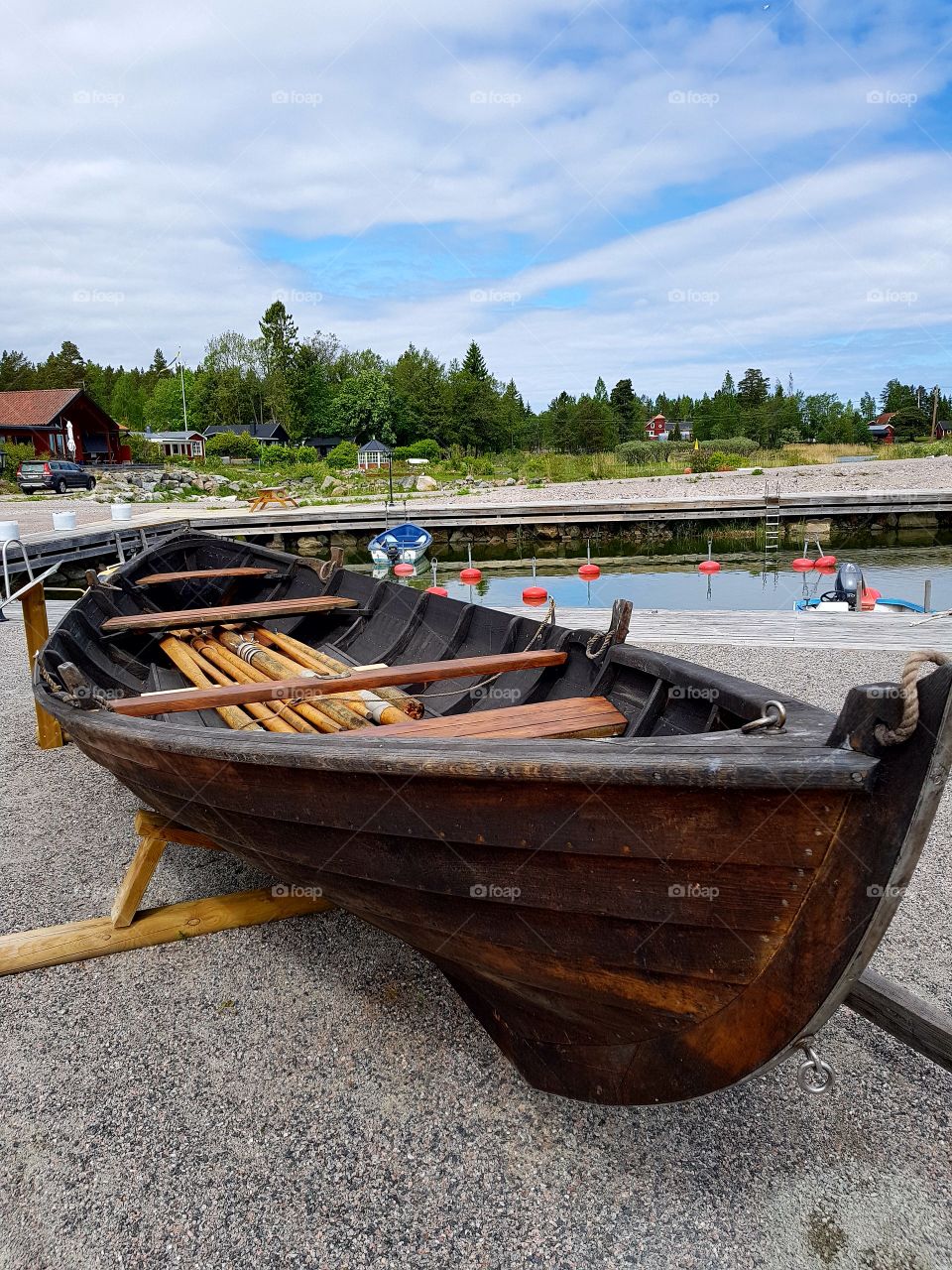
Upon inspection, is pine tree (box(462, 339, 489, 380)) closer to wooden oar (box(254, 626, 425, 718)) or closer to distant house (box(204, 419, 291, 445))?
distant house (box(204, 419, 291, 445))

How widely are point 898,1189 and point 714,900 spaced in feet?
3.49

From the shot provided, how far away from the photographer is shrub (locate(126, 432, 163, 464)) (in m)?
49.4

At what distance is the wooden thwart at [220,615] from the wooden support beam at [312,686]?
2.03m

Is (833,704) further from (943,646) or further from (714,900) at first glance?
(714,900)

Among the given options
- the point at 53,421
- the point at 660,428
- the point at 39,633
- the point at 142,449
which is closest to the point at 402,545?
the point at 39,633

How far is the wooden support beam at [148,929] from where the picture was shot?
10.4 ft

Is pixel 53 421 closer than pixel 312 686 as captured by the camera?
No

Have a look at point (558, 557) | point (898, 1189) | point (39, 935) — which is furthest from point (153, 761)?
point (558, 557)

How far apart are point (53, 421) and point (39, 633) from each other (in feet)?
138

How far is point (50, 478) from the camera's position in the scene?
32.1 m

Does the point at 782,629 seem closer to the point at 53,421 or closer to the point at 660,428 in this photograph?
the point at 53,421

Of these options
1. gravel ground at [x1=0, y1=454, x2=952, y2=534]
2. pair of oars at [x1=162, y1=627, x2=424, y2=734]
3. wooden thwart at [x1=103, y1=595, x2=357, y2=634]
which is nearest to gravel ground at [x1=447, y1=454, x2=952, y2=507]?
gravel ground at [x1=0, y1=454, x2=952, y2=534]

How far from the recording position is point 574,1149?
7.51 feet
